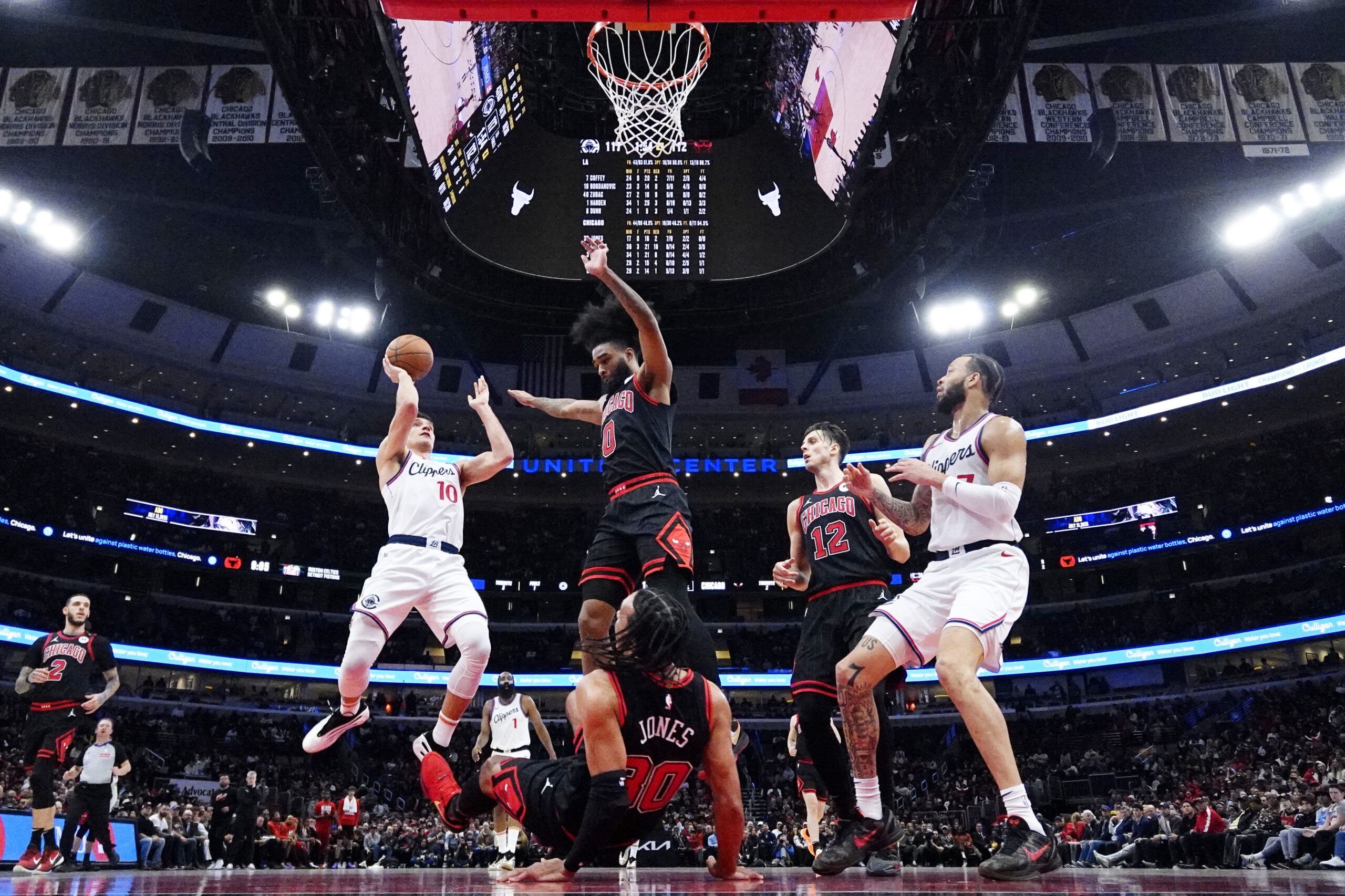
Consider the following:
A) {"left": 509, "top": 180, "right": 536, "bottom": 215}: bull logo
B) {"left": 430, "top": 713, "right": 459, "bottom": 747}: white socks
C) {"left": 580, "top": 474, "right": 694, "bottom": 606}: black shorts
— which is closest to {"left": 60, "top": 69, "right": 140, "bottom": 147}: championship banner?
{"left": 509, "top": 180, "right": 536, "bottom": 215}: bull logo

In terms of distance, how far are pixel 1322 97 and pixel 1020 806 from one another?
18.2 m

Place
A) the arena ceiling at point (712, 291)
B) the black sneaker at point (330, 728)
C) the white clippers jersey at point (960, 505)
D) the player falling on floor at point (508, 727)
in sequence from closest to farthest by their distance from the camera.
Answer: the white clippers jersey at point (960, 505) < the black sneaker at point (330, 728) < the player falling on floor at point (508, 727) < the arena ceiling at point (712, 291)

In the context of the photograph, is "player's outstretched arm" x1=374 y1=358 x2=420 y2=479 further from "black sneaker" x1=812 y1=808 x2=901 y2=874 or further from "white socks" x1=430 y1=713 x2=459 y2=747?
"black sneaker" x1=812 y1=808 x2=901 y2=874

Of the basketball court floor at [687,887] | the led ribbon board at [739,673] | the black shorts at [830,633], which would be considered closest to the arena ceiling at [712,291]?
the led ribbon board at [739,673]

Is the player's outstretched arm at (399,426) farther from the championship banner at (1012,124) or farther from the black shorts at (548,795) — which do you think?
the championship banner at (1012,124)

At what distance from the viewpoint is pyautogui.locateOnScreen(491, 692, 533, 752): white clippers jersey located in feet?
31.9

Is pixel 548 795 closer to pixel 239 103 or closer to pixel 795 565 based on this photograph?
pixel 795 565

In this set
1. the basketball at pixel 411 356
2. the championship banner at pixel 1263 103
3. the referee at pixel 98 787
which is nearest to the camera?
the basketball at pixel 411 356

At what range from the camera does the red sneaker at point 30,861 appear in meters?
7.73

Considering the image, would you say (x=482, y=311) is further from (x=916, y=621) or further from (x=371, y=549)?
(x=916, y=621)

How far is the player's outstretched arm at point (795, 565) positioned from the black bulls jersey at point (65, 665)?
594cm

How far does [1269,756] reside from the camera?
22891 mm

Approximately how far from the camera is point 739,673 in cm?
3139

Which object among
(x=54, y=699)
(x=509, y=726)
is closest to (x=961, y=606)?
(x=509, y=726)
